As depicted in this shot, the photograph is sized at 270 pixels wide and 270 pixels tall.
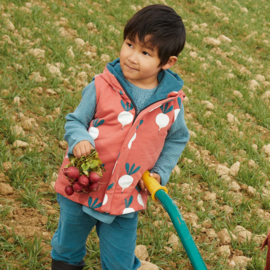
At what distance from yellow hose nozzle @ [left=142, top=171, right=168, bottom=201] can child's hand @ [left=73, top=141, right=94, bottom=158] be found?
325 mm

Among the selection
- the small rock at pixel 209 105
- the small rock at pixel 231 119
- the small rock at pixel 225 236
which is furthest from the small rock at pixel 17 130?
the small rock at pixel 231 119

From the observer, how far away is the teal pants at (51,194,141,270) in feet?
5.91

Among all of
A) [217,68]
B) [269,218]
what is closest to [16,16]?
[217,68]

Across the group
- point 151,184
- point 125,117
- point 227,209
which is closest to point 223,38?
point 227,209

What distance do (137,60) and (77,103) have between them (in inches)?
76.5

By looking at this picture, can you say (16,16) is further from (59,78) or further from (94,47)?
(59,78)

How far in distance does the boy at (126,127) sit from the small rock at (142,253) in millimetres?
466

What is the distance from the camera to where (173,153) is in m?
1.97

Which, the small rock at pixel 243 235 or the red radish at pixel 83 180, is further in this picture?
the small rock at pixel 243 235

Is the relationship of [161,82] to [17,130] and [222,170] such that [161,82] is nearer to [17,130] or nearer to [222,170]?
[17,130]

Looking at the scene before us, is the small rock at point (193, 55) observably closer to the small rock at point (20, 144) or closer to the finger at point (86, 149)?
the small rock at point (20, 144)

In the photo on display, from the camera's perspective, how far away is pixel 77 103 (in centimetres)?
357

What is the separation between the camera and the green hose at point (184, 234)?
4.12 feet

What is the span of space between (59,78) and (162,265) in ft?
7.19
